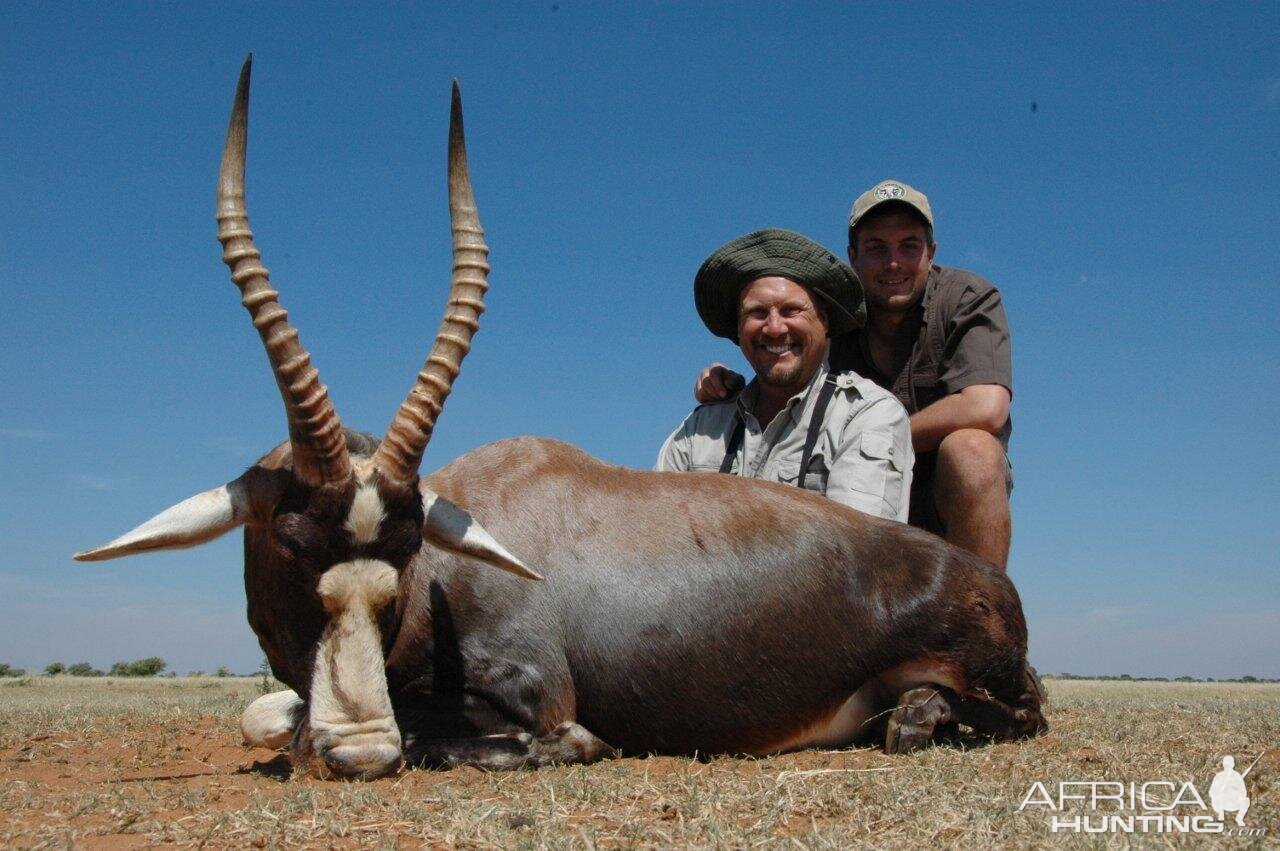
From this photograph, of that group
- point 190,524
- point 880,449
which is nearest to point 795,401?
point 880,449

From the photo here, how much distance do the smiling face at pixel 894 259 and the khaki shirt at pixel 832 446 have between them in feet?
4.12

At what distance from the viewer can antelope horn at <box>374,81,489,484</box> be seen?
186 inches

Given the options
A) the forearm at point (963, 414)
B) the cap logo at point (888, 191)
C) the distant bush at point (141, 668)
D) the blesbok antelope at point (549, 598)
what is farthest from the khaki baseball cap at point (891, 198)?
the distant bush at point (141, 668)

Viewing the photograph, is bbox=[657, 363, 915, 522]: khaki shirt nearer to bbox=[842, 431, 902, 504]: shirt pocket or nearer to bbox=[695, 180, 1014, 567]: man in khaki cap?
bbox=[842, 431, 902, 504]: shirt pocket

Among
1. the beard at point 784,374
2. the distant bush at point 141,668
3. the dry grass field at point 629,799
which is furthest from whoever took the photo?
the distant bush at point 141,668

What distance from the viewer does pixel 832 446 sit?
6.97 metres

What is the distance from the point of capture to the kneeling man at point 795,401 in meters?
6.78

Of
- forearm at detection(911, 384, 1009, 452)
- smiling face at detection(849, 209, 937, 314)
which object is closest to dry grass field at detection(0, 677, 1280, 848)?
forearm at detection(911, 384, 1009, 452)

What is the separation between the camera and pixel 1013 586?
584cm

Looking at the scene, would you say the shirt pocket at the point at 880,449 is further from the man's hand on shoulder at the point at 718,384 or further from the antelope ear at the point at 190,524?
the antelope ear at the point at 190,524

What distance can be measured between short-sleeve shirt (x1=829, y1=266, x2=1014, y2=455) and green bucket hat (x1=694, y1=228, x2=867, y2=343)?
575mm

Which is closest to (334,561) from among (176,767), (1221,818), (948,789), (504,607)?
(504,607)

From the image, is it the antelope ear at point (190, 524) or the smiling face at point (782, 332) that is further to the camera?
the smiling face at point (782, 332)

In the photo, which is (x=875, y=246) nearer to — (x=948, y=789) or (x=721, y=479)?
(x=721, y=479)
